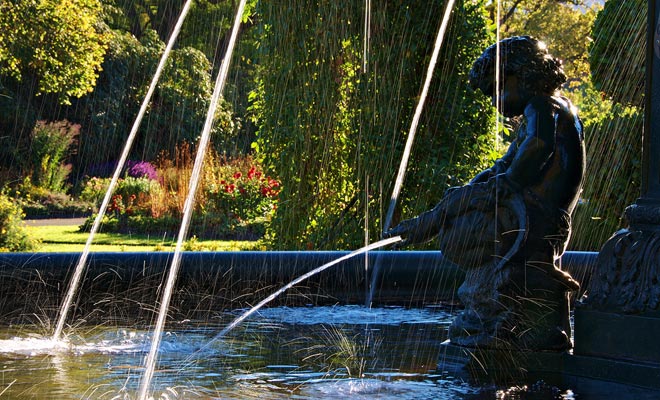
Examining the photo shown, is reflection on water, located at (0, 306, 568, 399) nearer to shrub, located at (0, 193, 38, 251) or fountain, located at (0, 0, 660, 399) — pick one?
fountain, located at (0, 0, 660, 399)

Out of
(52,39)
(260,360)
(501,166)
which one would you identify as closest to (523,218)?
(501,166)

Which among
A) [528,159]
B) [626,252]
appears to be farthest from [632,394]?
[528,159]

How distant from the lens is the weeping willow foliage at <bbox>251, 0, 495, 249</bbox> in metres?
10.4

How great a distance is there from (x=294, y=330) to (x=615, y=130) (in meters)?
6.99

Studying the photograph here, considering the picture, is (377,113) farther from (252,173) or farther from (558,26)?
(558,26)

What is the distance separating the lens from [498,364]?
4457 millimetres

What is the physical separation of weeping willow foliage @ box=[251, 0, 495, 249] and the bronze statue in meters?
5.68

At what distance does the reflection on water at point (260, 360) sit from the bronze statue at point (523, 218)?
401 mm

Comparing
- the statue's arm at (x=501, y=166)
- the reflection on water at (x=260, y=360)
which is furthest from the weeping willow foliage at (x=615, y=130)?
the statue's arm at (x=501, y=166)

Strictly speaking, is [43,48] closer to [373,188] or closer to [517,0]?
[373,188]

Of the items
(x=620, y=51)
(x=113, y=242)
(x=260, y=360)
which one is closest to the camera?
(x=260, y=360)

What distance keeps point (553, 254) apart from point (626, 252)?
385mm

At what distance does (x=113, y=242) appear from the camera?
15734 mm

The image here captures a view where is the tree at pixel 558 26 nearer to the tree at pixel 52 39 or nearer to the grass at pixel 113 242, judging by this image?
the tree at pixel 52 39
